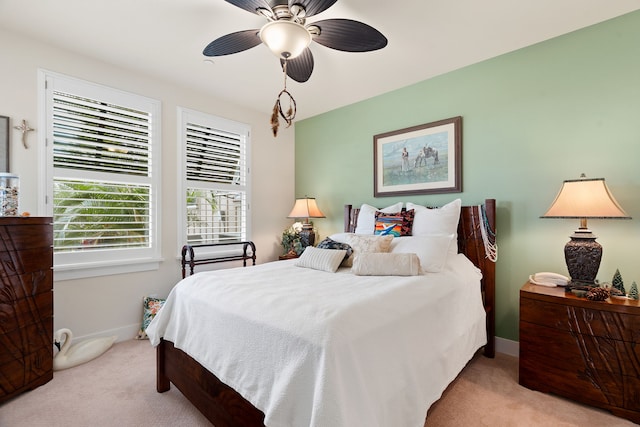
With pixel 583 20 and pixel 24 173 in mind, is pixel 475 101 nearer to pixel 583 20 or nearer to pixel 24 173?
pixel 583 20

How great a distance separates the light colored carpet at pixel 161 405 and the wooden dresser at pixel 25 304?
144mm

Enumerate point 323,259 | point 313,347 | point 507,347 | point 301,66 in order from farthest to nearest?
point 507,347, point 323,259, point 301,66, point 313,347

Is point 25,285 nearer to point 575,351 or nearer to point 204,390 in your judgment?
point 204,390

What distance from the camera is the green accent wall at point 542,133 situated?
2.09 meters

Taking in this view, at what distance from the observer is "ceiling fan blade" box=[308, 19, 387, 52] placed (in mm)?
1741

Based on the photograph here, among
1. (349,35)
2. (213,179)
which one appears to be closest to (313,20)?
(349,35)

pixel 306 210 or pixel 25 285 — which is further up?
pixel 306 210

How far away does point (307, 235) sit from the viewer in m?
3.82

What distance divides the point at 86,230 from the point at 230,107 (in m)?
2.08

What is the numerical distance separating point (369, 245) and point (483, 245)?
1025mm

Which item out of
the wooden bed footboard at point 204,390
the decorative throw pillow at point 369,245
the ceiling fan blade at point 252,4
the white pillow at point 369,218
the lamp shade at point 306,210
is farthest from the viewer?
the lamp shade at point 306,210

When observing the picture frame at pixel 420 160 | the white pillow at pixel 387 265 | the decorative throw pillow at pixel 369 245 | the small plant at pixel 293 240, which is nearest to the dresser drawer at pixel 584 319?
the white pillow at pixel 387 265

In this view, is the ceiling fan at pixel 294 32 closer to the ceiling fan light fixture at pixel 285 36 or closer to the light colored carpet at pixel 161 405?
the ceiling fan light fixture at pixel 285 36

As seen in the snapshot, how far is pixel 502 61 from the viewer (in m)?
2.60
